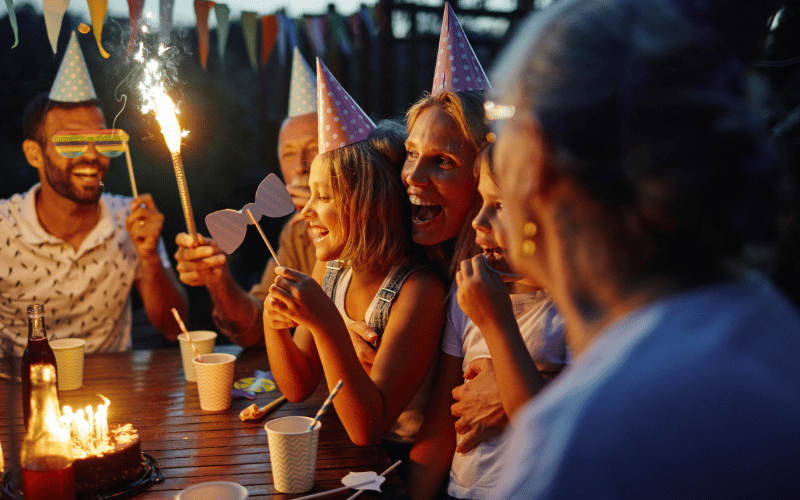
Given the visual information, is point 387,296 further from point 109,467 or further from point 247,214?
point 109,467

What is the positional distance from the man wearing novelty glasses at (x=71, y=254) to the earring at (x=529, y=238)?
2746 millimetres

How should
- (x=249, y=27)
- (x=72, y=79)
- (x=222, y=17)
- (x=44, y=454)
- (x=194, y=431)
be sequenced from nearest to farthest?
(x=44, y=454) → (x=194, y=431) → (x=72, y=79) → (x=222, y=17) → (x=249, y=27)

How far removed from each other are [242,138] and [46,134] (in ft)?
10.5

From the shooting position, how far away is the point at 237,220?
6.08 ft

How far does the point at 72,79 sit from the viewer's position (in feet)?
9.79

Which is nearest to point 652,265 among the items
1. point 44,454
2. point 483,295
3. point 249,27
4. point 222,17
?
point 483,295

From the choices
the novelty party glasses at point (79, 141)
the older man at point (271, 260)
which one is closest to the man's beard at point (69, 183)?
the novelty party glasses at point (79, 141)

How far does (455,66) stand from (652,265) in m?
1.55

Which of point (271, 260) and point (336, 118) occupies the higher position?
point (336, 118)

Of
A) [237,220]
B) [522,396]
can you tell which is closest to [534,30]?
[522,396]

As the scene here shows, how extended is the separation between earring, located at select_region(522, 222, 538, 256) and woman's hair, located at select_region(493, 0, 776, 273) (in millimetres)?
91

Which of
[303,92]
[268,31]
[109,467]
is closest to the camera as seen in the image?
[109,467]

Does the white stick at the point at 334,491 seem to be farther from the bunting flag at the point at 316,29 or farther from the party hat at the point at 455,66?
the bunting flag at the point at 316,29

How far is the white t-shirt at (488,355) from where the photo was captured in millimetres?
1564
